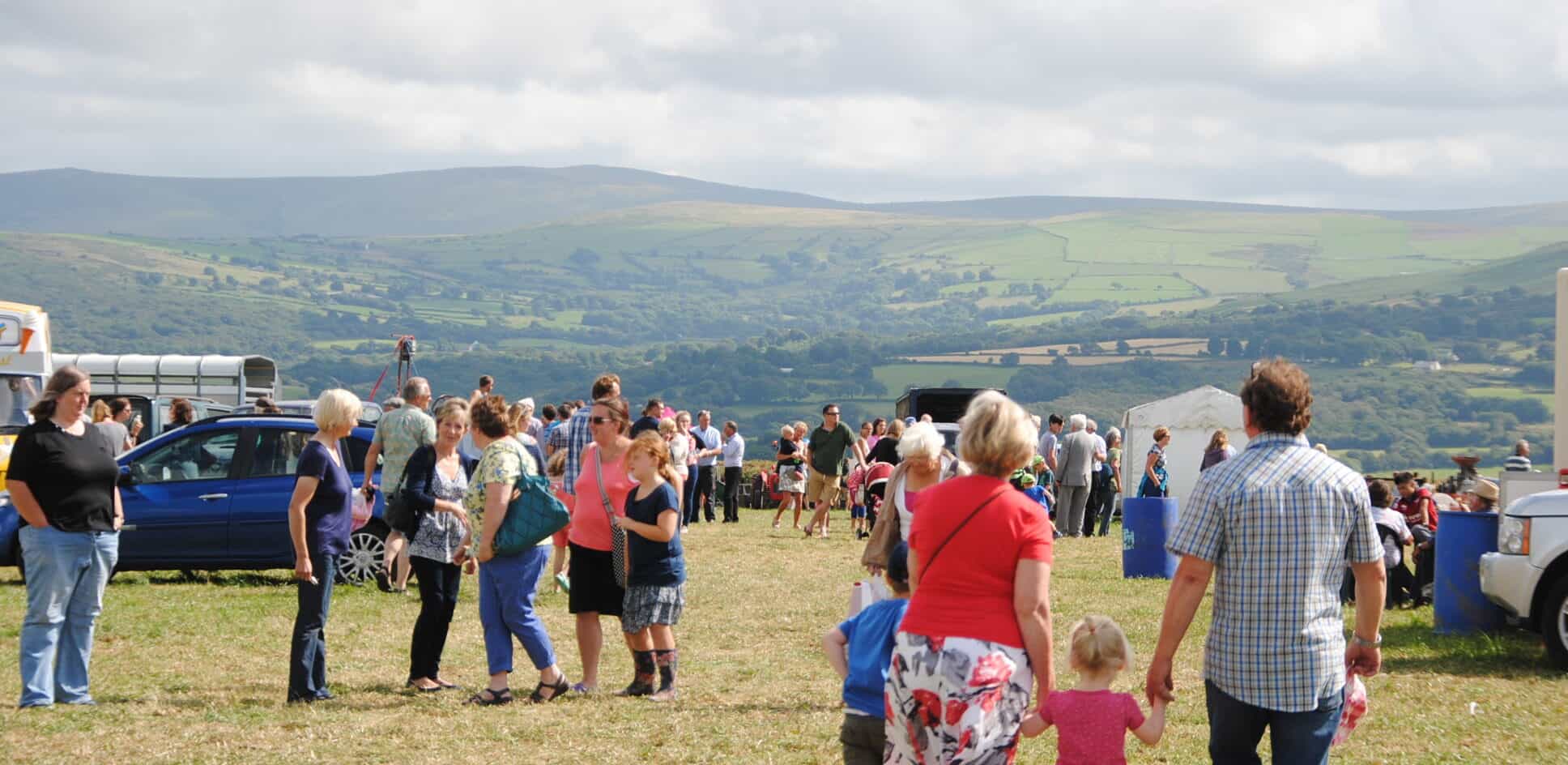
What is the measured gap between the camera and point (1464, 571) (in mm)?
11867

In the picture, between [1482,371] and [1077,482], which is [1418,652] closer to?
[1077,482]

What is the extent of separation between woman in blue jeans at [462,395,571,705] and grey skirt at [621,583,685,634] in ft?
1.47

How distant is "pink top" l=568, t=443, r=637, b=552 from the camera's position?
8.95 m

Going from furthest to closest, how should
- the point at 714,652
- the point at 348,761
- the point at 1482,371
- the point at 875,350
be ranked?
the point at 875,350, the point at 1482,371, the point at 714,652, the point at 348,761

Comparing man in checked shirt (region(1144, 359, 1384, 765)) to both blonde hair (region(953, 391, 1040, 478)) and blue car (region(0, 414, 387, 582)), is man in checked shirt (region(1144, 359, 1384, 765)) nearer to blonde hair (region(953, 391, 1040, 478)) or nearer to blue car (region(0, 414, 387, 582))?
blonde hair (region(953, 391, 1040, 478))

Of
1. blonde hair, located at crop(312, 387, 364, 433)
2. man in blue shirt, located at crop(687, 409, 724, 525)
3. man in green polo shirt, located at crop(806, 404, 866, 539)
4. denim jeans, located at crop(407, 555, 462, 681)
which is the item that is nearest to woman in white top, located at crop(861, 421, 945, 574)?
blonde hair, located at crop(312, 387, 364, 433)

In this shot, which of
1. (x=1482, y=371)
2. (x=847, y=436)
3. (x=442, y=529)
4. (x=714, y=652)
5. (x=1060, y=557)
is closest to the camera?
(x=442, y=529)

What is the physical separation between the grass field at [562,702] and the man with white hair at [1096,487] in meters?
8.89

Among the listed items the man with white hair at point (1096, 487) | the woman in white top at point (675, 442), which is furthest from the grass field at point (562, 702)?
the man with white hair at point (1096, 487)

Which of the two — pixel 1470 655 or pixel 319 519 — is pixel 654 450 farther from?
pixel 1470 655

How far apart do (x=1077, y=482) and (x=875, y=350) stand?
437 feet

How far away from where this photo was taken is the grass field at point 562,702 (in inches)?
306

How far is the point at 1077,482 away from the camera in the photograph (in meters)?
22.5

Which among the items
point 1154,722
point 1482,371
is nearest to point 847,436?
point 1154,722
